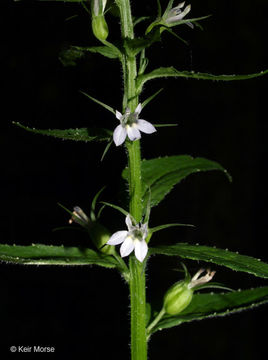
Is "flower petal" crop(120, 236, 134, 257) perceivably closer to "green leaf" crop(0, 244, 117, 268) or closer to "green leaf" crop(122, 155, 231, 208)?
"green leaf" crop(0, 244, 117, 268)

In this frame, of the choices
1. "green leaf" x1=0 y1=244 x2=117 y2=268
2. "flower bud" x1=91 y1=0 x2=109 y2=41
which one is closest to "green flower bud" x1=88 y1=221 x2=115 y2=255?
"green leaf" x1=0 y1=244 x2=117 y2=268

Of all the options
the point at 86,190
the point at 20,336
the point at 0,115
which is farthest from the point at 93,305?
the point at 0,115

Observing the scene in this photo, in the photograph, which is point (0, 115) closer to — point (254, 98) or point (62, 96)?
point (62, 96)

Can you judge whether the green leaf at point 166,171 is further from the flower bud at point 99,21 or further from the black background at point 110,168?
the black background at point 110,168

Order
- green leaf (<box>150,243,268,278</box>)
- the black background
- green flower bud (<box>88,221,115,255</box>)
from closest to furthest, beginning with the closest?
green leaf (<box>150,243,268,278</box>), green flower bud (<box>88,221,115,255</box>), the black background

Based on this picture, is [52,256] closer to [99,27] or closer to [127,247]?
[127,247]

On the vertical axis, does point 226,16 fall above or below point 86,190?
above

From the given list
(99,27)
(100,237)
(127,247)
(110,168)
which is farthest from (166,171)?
(110,168)
